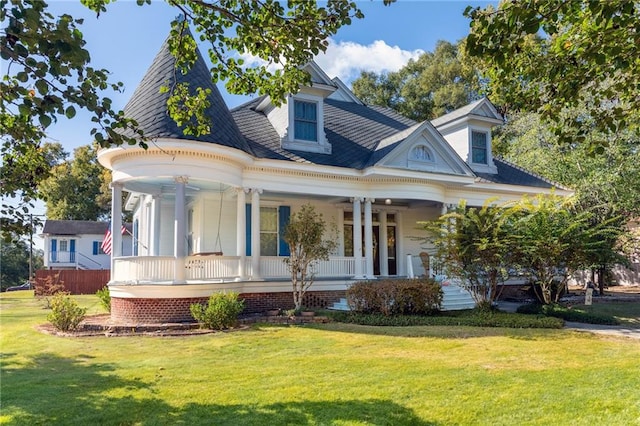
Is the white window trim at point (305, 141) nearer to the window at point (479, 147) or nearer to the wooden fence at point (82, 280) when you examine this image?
A: the window at point (479, 147)

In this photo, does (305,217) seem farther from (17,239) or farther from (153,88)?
(17,239)

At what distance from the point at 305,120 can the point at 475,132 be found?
24.5ft

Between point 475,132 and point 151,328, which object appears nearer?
point 151,328

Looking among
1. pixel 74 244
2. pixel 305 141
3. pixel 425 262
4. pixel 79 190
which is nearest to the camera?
pixel 305 141

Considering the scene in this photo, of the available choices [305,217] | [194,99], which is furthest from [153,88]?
[194,99]

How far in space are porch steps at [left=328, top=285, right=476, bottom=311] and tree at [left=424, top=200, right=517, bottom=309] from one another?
1.31 metres

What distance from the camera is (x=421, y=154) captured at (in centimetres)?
1585

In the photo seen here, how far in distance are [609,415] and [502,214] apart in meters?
7.95

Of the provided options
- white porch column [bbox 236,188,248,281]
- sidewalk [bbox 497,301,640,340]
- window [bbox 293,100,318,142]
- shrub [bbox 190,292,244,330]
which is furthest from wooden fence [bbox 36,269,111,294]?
sidewalk [bbox 497,301,640,340]

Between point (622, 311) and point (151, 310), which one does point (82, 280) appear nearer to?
point (151, 310)

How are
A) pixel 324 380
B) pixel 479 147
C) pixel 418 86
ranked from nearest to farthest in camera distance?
pixel 324 380 → pixel 479 147 → pixel 418 86

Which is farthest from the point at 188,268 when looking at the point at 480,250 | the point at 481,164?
the point at 481,164

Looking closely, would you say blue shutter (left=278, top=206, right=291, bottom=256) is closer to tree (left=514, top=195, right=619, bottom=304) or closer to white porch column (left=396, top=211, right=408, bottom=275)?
white porch column (left=396, top=211, right=408, bottom=275)

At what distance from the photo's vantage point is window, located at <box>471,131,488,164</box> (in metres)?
18.9
